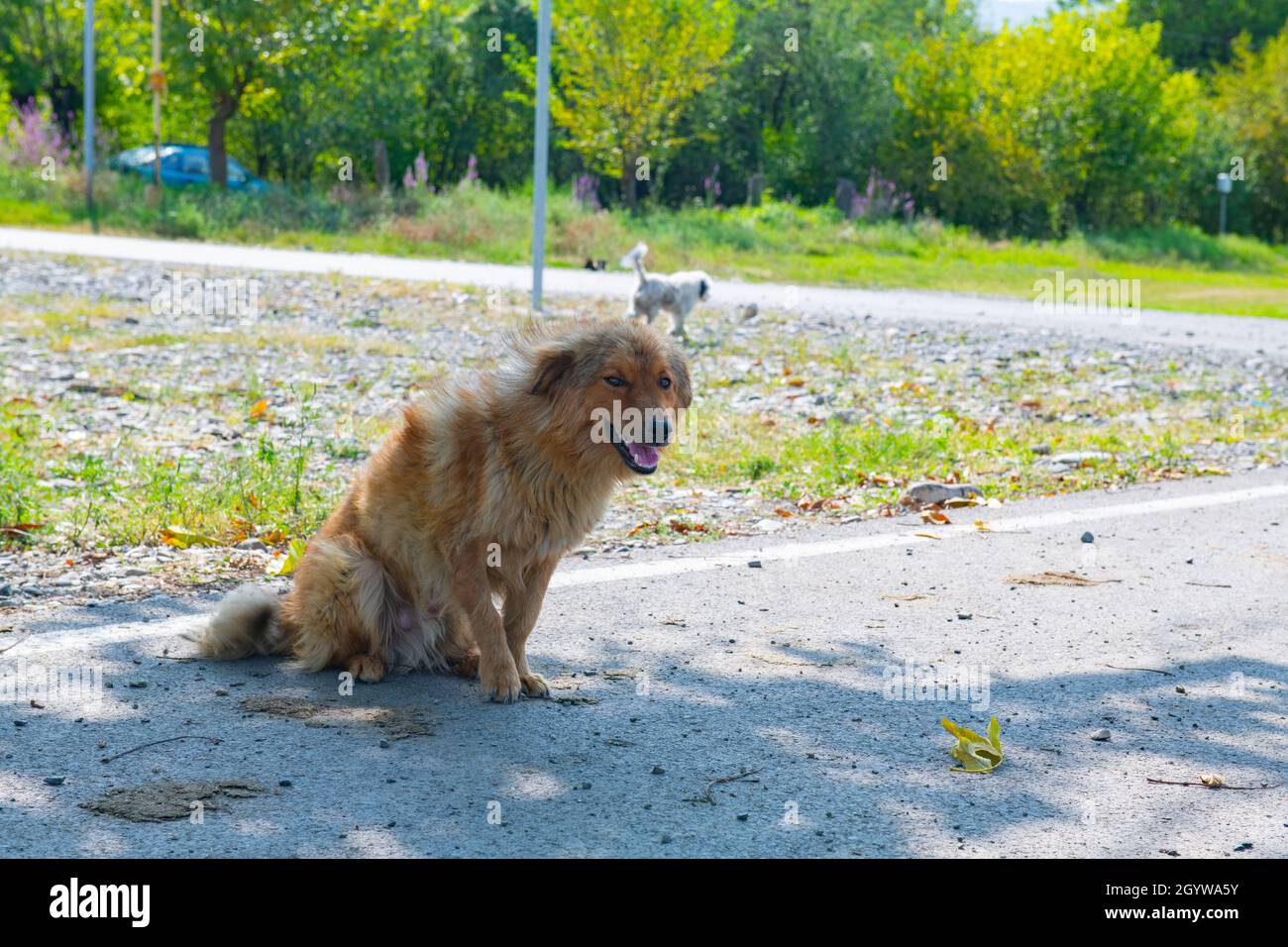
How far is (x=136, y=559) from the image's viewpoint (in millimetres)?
6742

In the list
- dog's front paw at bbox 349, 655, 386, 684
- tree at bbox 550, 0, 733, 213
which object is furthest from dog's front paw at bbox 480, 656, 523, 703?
tree at bbox 550, 0, 733, 213

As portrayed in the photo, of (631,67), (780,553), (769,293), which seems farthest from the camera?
(631,67)

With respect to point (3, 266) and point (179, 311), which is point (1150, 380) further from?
point (3, 266)

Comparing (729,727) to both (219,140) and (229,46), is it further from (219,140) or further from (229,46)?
(229,46)

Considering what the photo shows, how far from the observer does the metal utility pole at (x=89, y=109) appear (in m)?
28.5

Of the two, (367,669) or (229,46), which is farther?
(229,46)

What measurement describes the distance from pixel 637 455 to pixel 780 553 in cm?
240

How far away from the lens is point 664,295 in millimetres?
15562

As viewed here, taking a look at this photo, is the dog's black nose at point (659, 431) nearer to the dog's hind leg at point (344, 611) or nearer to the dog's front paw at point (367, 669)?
the dog's hind leg at point (344, 611)

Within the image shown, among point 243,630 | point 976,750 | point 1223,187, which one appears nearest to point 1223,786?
point 976,750

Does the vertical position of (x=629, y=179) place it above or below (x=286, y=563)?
above

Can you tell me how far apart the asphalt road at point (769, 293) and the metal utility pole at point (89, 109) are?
3.77 m
